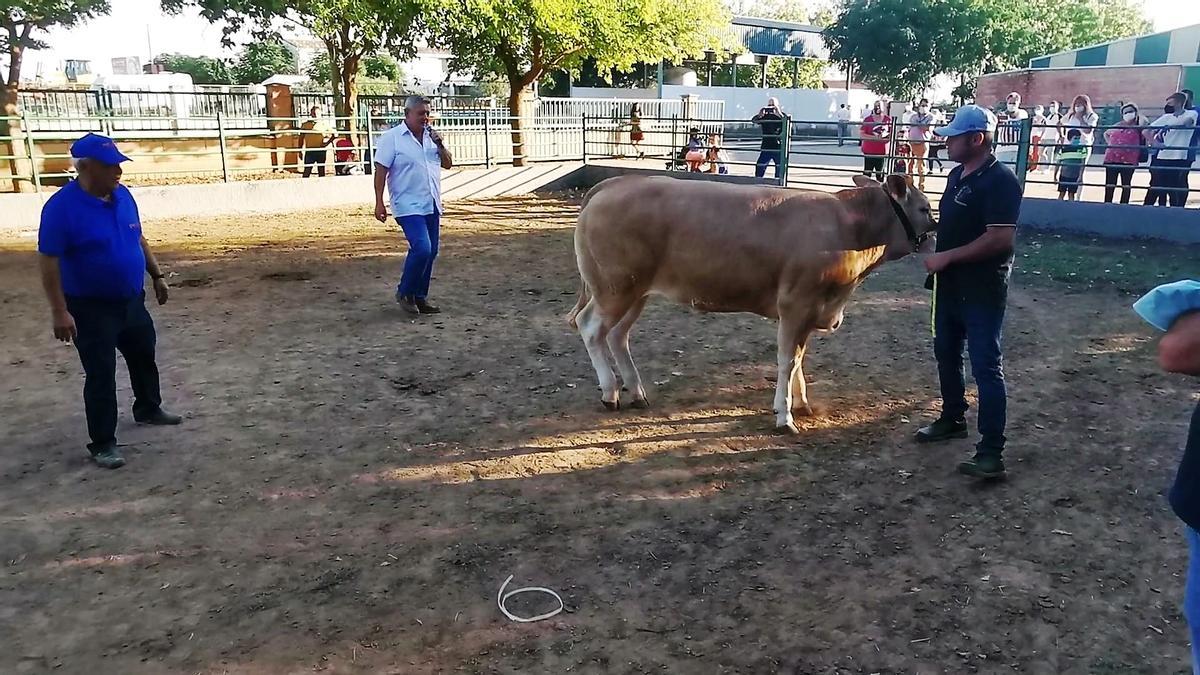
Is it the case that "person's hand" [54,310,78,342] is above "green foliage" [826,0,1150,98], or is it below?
below

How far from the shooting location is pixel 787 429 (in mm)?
5215

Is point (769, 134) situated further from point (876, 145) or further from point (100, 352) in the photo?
point (100, 352)

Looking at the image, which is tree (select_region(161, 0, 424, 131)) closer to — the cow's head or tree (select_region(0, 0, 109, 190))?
tree (select_region(0, 0, 109, 190))

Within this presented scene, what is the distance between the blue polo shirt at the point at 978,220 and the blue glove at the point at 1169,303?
2473 mm

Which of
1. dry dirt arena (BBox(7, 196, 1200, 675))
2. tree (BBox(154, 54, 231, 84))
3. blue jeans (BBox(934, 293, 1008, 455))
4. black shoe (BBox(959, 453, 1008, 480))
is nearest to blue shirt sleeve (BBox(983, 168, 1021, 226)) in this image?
blue jeans (BBox(934, 293, 1008, 455))

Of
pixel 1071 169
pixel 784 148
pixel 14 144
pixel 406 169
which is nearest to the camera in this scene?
pixel 406 169

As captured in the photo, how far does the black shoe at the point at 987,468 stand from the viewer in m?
4.48

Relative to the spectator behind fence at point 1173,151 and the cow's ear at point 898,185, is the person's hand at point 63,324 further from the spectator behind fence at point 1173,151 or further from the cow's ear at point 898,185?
the spectator behind fence at point 1173,151

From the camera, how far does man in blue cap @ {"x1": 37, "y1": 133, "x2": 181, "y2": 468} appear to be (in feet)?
14.6

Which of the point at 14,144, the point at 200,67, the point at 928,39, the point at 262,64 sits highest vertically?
the point at 928,39

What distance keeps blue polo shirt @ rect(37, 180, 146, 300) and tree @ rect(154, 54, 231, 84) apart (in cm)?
4404

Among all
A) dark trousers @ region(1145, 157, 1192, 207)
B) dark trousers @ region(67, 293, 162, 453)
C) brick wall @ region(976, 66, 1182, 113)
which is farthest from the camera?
brick wall @ region(976, 66, 1182, 113)

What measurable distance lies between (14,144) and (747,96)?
29.3 m

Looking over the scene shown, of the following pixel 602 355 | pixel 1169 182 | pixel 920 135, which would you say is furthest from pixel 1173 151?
pixel 602 355
